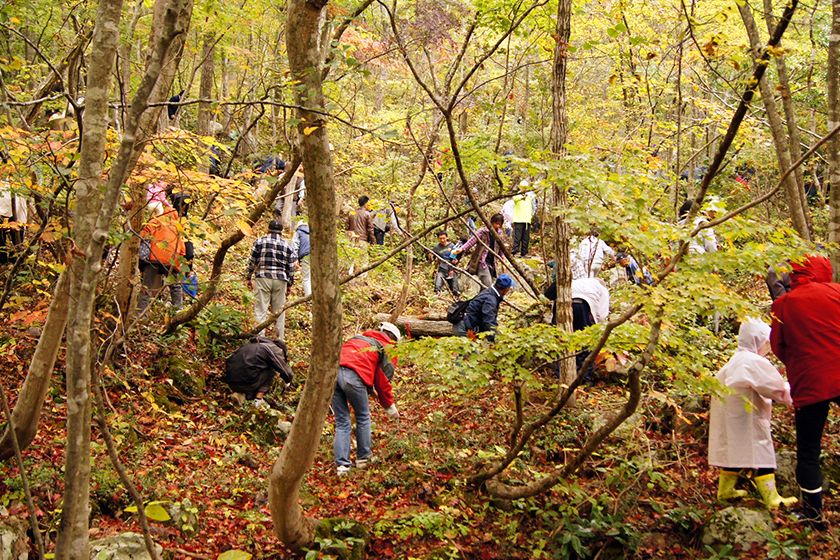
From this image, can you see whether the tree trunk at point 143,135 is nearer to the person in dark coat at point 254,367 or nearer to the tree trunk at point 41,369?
the tree trunk at point 41,369

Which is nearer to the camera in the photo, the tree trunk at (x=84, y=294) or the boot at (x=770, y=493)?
the tree trunk at (x=84, y=294)

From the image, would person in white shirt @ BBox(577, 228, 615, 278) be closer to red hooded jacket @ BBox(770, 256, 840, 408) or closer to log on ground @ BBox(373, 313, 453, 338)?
log on ground @ BBox(373, 313, 453, 338)

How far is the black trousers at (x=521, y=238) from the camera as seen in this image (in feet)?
53.1

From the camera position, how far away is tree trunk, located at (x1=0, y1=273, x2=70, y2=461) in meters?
5.14

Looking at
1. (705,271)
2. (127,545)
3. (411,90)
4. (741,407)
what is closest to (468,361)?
(705,271)

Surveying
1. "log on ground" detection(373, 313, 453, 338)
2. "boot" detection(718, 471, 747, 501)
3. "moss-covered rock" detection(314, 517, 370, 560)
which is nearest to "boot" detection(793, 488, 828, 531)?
"boot" detection(718, 471, 747, 501)

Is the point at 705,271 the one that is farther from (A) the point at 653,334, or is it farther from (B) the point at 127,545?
(B) the point at 127,545

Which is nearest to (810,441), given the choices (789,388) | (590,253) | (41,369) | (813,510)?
(789,388)

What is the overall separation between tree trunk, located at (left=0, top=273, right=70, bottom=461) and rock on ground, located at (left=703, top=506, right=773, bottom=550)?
19.2ft

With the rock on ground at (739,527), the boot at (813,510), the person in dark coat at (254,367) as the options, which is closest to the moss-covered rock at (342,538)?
the rock on ground at (739,527)

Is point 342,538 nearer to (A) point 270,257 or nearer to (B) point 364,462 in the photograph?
(B) point 364,462

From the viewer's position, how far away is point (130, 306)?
26.2ft

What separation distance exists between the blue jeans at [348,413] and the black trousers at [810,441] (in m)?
4.25

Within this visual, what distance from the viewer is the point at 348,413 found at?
7.29m
